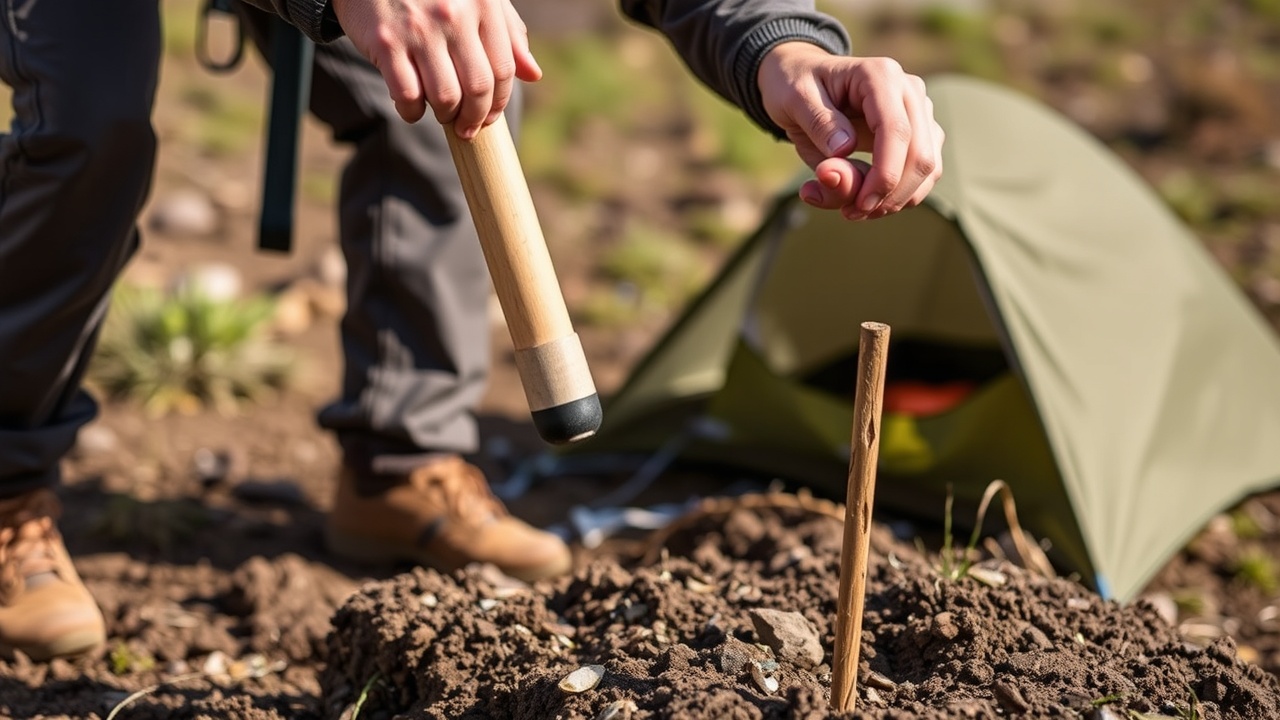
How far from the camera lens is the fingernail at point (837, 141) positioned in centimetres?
160

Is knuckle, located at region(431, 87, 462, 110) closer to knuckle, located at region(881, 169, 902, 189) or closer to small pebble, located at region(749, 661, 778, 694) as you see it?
knuckle, located at region(881, 169, 902, 189)

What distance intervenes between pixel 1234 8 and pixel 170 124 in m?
7.52

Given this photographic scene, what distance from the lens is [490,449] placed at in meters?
3.60

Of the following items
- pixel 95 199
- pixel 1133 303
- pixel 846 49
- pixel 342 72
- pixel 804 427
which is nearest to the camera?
pixel 846 49

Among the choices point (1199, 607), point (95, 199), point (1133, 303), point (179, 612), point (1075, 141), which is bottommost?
point (1199, 607)

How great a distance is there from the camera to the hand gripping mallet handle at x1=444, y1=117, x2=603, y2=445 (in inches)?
59.0

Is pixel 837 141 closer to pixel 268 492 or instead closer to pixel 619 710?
pixel 619 710

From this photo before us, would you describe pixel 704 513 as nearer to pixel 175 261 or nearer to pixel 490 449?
pixel 490 449

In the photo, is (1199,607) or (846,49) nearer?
(846,49)

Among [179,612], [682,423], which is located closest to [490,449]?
[682,423]

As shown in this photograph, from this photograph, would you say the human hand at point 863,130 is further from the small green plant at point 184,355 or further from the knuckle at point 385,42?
the small green plant at point 184,355

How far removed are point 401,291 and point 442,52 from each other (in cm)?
124

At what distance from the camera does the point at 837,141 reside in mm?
1602

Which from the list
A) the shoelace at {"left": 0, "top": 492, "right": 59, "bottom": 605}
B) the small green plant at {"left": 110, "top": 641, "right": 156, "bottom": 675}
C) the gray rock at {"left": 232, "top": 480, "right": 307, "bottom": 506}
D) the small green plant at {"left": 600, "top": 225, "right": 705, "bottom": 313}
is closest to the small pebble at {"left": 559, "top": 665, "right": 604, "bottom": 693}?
the small green plant at {"left": 110, "top": 641, "right": 156, "bottom": 675}
